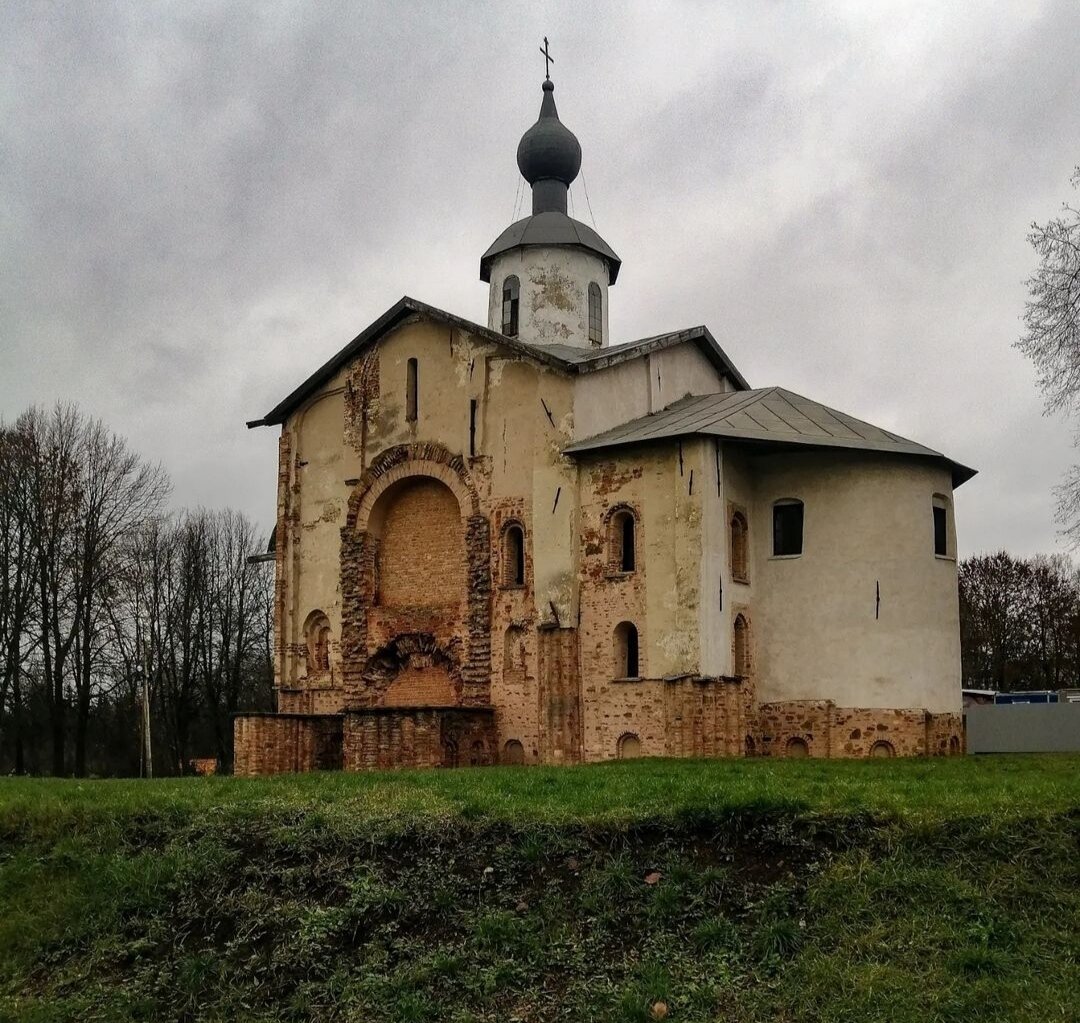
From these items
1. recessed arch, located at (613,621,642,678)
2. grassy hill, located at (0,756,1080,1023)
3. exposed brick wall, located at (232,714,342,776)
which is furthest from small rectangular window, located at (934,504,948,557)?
exposed brick wall, located at (232,714,342,776)

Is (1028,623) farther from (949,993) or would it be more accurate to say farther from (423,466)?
(949,993)

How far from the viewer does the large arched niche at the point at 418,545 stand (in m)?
23.4

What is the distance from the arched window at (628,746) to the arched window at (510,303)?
35.0 ft

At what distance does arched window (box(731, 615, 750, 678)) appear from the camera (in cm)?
2100

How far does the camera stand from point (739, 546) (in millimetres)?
21484

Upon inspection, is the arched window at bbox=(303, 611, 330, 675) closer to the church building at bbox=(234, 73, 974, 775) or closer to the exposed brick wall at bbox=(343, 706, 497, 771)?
the church building at bbox=(234, 73, 974, 775)

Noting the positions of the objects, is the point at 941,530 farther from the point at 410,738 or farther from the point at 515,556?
the point at 410,738

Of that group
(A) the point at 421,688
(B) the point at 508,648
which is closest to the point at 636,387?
(B) the point at 508,648

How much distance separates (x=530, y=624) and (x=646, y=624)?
7.52 feet

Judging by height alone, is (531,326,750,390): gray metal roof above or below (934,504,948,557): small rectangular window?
above

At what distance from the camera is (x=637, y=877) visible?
32.1 feet

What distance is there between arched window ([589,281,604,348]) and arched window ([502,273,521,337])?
167 cm

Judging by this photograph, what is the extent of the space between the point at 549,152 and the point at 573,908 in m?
22.7

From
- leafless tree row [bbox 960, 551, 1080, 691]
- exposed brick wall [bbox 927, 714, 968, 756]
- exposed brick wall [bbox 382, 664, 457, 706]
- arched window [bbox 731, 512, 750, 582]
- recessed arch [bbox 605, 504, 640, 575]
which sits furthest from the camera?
leafless tree row [bbox 960, 551, 1080, 691]
